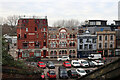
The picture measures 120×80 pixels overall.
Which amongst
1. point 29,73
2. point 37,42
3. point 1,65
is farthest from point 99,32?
point 1,65

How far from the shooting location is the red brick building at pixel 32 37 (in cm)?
3822

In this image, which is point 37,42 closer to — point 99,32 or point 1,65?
point 99,32

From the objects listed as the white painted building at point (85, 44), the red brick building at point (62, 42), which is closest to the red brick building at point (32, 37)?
the red brick building at point (62, 42)

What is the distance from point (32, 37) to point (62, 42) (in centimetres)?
801

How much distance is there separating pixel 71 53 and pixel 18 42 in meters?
14.2

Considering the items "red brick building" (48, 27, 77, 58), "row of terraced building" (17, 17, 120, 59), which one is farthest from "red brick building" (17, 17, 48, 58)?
"red brick building" (48, 27, 77, 58)

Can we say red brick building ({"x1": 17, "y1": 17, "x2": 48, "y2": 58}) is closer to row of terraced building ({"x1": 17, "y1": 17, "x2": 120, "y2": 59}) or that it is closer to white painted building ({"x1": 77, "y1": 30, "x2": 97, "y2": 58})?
row of terraced building ({"x1": 17, "y1": 17, "x2": 120, "y2": 59})

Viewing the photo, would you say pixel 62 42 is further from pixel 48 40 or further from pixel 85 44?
pixel 85 44

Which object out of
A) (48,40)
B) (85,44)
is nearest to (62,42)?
(48,40)

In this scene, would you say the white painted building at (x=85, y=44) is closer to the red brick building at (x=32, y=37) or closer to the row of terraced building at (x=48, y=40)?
the row of terraced building at (x=48, y=40)

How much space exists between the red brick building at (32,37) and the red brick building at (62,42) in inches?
61.2

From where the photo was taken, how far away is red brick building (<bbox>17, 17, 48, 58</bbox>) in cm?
3822

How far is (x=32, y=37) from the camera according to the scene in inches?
1518

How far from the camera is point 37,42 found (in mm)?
38906
